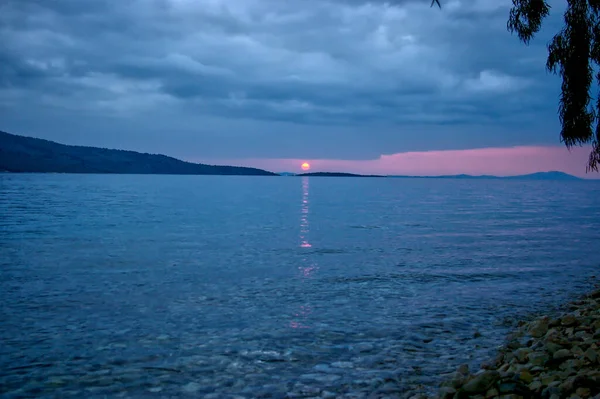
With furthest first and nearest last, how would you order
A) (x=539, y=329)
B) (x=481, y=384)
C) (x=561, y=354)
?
(x=539, y=329), (x=561, y=354), (x=481, y=384)

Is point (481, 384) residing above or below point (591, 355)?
below

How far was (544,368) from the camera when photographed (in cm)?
872

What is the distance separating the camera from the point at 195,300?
17.5 m

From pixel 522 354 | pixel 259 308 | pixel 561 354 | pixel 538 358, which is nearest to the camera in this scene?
pixel 561 354

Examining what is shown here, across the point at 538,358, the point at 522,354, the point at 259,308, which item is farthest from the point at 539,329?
the point at 259,308

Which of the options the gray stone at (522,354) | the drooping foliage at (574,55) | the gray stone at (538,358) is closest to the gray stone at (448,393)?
the gray stone at (538,358)

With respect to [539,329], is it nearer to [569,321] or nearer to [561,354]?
[569,321]

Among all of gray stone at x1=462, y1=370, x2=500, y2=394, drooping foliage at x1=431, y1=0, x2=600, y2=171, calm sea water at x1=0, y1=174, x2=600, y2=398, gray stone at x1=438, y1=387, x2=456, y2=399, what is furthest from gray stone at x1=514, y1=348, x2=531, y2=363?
drooping foliage at x1=431, y1=0, x2=600, y2=171

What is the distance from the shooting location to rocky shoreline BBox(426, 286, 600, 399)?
7.26 meters

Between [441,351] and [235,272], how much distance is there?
12.9m

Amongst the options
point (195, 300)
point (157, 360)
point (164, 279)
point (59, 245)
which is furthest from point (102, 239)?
point (157, 360)

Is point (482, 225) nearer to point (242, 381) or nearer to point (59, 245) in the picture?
point (59, 245)

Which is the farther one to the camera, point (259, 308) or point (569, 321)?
point (259, 308)

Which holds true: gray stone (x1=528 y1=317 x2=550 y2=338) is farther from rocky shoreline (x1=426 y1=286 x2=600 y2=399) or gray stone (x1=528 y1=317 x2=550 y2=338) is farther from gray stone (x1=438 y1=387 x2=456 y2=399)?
gray stone (x1=438 y1=387 x2=456 y2=399)
